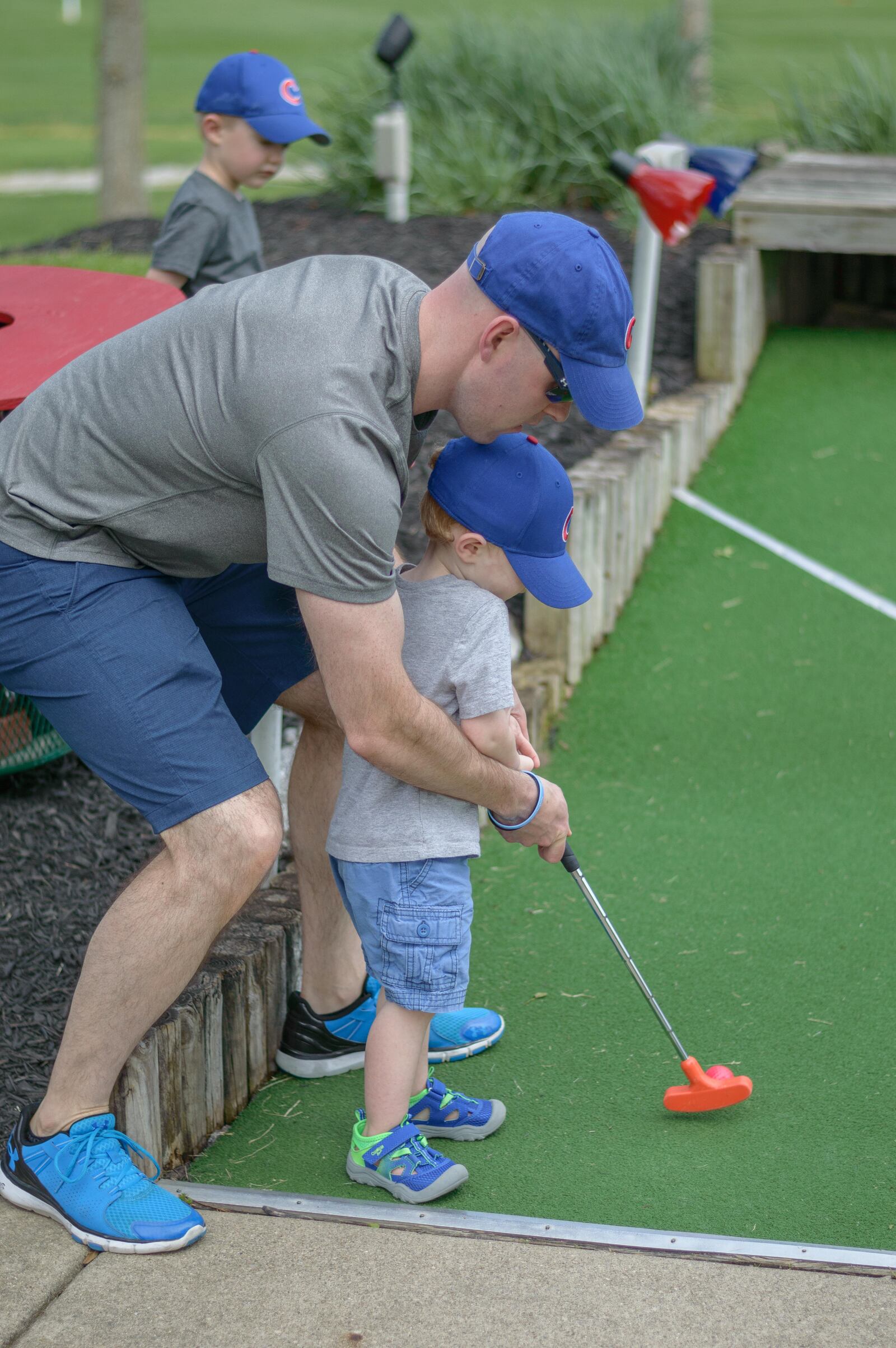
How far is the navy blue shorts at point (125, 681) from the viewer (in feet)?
7.88

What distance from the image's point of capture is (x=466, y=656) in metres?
2.58

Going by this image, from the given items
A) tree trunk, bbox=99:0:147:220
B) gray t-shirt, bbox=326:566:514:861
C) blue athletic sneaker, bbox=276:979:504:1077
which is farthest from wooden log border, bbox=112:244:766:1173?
tree trunk, bbox=99:0:147:220

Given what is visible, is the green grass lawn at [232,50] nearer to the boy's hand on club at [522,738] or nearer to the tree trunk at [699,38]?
the tree trunk at [699,38]

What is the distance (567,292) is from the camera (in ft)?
7.33

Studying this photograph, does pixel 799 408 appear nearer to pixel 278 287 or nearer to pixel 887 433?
pixel 887 433

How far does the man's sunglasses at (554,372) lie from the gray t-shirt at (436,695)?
41cm

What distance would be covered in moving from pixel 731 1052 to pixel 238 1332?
1296 millimetres

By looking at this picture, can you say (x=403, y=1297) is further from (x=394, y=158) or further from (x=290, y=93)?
(x=394, y=158)

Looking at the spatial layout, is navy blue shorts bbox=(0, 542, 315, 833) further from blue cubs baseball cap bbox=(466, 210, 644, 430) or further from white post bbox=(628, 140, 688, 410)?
white post bbox=(628, 140, 688, 410)

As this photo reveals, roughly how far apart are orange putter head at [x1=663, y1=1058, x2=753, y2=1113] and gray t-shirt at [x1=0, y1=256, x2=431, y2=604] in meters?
1.21

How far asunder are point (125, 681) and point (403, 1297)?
1.06m

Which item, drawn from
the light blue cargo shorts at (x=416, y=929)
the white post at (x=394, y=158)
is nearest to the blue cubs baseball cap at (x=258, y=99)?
the light blue cargo shorts at (x=416, y=929)

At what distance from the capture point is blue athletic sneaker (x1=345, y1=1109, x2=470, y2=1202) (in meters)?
2.62

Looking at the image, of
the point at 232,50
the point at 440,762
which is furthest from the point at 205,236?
the point at 232,50
